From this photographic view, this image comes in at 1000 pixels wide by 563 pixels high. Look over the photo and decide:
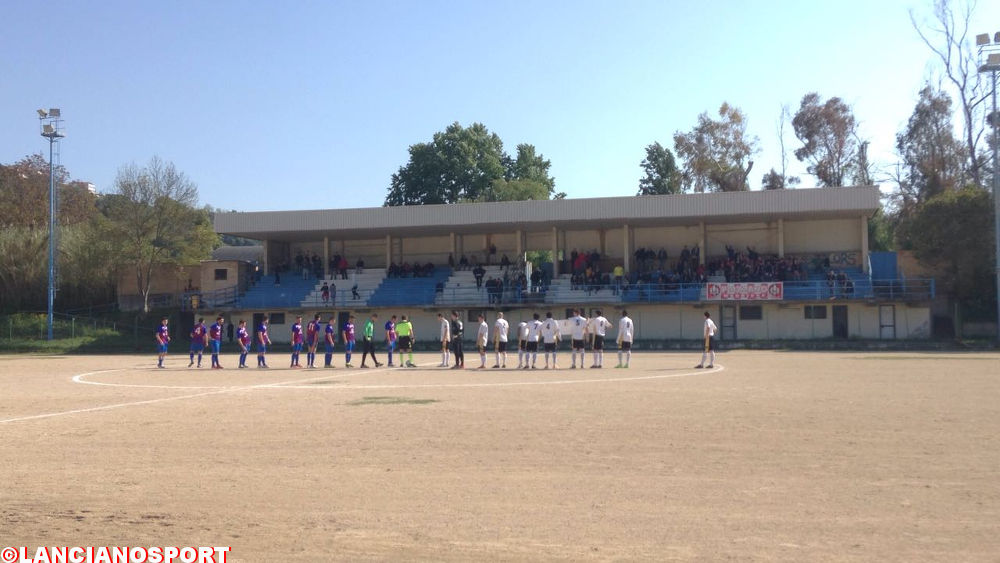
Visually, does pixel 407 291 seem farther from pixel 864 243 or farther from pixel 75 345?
pixel 864 243

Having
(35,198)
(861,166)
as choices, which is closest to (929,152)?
(861,166)

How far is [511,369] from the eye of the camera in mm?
27375

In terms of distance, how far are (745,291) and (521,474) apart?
38627 mm

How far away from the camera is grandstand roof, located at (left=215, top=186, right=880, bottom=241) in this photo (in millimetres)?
46531

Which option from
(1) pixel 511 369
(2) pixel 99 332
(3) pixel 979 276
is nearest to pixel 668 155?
(3) pixel 979 276

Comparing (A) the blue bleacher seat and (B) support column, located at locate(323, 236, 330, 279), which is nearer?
(A) the blue bleacher seat

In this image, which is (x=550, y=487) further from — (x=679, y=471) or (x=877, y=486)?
(x=877, y=486)

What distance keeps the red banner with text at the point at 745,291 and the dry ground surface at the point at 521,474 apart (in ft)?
89.5

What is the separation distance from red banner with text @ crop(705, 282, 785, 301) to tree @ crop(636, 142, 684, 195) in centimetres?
3505

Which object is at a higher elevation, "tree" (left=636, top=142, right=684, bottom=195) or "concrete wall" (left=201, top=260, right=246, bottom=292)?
"tree" (left=636, top=142, right=684, bottom=195)

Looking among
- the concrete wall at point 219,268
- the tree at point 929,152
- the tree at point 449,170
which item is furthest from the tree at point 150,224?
the tree at point 929,152

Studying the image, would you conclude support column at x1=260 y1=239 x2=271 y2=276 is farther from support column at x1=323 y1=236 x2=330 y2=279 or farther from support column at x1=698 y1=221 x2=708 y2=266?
support column at x1=698 y1=221 x2=708 y2=266

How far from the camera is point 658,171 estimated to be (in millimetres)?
82062

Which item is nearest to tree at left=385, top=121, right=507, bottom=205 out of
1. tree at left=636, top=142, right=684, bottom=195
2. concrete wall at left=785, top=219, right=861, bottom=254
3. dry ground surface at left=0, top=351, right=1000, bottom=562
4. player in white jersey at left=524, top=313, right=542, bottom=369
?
tree at left=636, top=142, right=684, bottom=195
